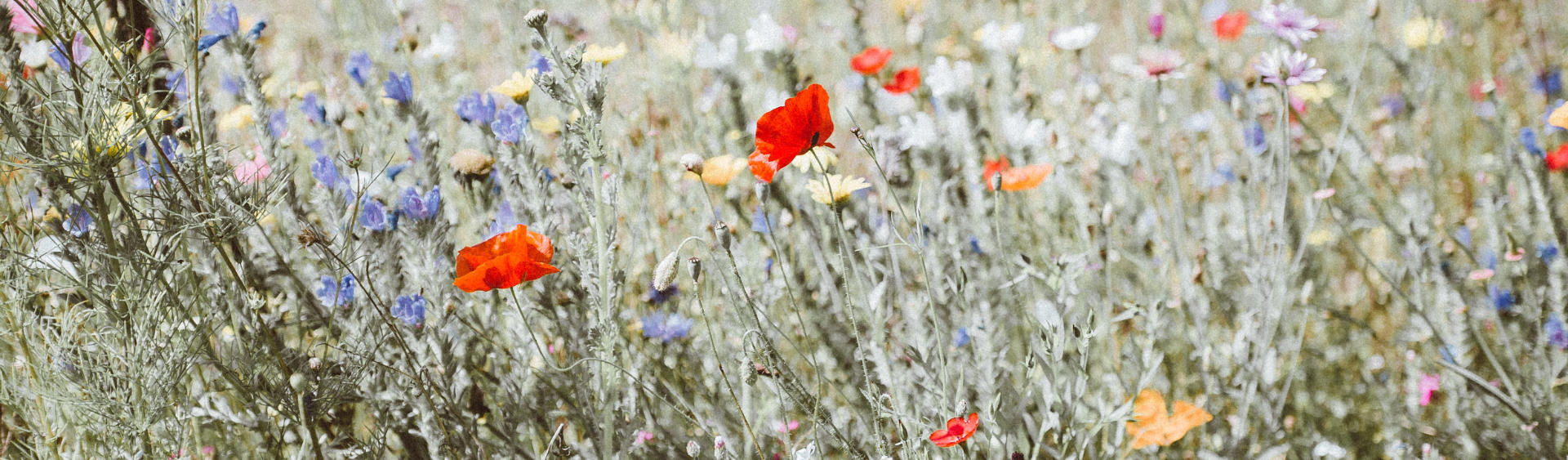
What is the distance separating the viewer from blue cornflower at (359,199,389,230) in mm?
1229

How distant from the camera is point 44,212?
50.1 inches

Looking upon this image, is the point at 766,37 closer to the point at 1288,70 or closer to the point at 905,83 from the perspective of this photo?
the point at 905,83

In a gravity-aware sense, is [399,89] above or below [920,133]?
above

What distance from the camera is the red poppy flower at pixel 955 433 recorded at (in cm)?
97

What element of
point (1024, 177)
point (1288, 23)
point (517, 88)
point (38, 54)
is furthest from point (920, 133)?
point (38, 54)

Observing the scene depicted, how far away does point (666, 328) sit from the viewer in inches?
59.8

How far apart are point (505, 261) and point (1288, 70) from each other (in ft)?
3.59

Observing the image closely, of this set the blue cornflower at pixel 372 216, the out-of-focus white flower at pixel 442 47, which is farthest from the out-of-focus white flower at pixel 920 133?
the out-of-focus white flower at pixel 442 47

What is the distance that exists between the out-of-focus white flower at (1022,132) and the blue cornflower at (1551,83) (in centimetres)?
127

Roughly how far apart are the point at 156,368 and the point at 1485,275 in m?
1.99

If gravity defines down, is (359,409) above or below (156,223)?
below

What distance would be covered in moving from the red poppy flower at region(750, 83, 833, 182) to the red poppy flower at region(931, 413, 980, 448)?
1.17 feet

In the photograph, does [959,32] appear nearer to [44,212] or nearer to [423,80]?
[423,80]

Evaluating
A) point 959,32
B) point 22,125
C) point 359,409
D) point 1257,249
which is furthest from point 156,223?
point 959,32
